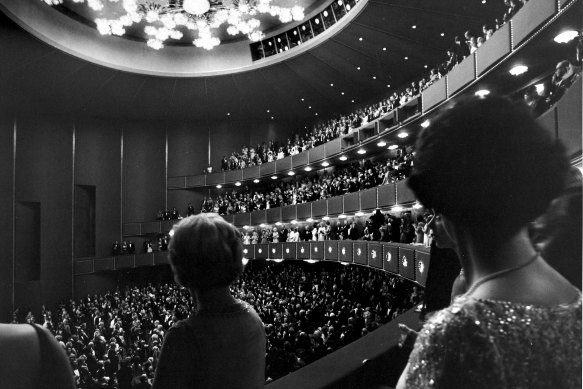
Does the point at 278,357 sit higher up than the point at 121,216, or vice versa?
the point at 121,216

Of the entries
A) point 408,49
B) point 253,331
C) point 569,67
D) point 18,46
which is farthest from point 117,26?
point 253,331

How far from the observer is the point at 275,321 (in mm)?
11484

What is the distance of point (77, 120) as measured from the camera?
2641cm

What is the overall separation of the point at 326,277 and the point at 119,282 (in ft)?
41.0

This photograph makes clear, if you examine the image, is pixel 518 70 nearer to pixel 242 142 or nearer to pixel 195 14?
pixel 195 14

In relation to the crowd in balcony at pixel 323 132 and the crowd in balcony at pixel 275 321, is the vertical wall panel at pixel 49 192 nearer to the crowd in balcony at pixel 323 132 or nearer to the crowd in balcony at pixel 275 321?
the crowd in balcony at pixel 275 321

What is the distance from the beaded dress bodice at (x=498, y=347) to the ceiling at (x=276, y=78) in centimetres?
1462

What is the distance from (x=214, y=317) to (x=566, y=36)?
9170mm

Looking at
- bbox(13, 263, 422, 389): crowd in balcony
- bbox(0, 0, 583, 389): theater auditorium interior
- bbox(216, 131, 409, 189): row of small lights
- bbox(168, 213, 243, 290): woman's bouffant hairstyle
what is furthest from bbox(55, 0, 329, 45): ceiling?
bbox(168, 213, 243, 290): woman's bouffant hairstyle

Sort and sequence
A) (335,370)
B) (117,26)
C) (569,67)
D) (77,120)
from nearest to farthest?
(335,370), (569,67), (117,26), (77,120)

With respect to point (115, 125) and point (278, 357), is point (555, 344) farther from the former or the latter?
point (115, 125)

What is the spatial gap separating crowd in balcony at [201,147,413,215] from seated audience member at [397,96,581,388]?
12.8 metres

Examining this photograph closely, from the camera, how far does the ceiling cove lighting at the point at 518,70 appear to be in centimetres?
1030

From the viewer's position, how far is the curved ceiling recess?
17406 mm
